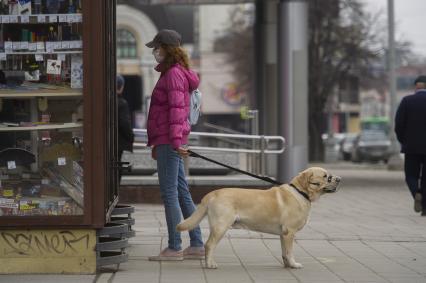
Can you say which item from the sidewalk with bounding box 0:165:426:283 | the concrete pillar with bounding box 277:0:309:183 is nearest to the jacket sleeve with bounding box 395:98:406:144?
the sidewalk with bounding box 0:165:426:283

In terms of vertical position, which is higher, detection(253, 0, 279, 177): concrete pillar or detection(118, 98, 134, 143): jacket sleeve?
detection(253, 0, 279, 177): concrete pillar

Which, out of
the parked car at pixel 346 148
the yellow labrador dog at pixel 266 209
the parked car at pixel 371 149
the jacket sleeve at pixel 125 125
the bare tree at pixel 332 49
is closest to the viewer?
the yellow labrador dog at pixel 266 209

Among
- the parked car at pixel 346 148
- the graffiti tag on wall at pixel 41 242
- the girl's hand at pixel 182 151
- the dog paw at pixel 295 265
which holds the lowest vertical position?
the parked car at pixel 346 148

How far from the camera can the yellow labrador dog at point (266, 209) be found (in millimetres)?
6941

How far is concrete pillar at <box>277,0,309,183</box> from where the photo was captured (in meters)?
17.4

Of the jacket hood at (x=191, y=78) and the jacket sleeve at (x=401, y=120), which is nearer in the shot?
the jacket hood at (x=191, y=78)

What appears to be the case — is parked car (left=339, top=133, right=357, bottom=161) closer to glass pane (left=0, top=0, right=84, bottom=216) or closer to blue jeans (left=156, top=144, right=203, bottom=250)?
blue jeans (left=156, top=144, right=203, bottom=250)

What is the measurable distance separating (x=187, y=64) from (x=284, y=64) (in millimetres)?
10207

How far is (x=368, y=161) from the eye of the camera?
40281mm

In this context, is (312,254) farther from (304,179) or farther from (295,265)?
(304,179)

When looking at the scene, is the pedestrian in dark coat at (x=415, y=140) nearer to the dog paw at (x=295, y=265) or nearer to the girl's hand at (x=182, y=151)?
the dog paw at (x=295, y=265)

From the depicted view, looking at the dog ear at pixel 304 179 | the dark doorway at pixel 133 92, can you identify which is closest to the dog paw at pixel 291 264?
the dog ear at pixel 304 179

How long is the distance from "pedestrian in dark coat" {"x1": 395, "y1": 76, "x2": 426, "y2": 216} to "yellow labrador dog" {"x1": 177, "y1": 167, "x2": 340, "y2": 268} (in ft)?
15.5

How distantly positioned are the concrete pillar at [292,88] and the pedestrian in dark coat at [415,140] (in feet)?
17.9
